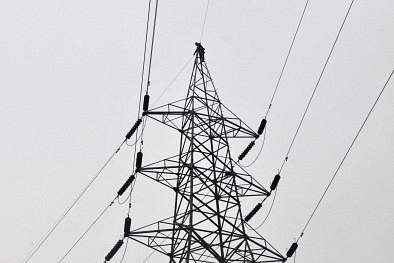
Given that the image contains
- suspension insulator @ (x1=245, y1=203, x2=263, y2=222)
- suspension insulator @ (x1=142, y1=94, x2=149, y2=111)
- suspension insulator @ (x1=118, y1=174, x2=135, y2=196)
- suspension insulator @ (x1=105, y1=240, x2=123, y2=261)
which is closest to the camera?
suspension insulator @ (x1=105, y1=240, x2=123, y2=261)

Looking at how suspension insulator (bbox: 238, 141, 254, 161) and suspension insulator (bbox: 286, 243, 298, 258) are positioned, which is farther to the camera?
suspension insulator (bbox: 238, 141, 254, 161)

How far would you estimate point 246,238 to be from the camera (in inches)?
452

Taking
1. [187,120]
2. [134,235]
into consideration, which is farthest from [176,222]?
[187,120]

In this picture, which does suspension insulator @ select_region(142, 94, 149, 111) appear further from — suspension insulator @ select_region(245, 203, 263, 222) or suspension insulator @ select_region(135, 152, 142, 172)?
suspension insulator @ select_region(245, 203, 263, 222)

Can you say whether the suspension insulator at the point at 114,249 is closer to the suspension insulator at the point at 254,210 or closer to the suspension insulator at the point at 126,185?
the suspension insulator at the point at 126,185

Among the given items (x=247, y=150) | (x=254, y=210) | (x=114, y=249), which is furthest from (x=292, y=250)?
(x=247, y=150)

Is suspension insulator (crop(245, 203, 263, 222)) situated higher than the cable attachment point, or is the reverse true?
suspension insulator (crop(245, 203, 263, 222))

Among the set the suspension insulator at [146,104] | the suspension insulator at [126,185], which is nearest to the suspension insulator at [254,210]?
the suspension insulator at [126,185]

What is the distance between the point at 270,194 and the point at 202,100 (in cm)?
381

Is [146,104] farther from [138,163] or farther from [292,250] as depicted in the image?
[292,250]

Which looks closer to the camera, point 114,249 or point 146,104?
point 114,249

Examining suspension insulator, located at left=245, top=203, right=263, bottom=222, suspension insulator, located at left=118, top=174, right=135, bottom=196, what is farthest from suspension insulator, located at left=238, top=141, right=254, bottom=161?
suspension insulator, located at left=118, top=174, right=135, bottom=196

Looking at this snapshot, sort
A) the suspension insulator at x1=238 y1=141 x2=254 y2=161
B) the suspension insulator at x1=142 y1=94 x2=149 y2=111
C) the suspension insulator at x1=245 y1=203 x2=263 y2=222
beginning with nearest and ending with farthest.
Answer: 1. the suspension insulator at x1=142 y1=94 x2=149 y2=111
2. the suspension insulator at x1=245 y1=203 x2=263 y2=222
3. the suspension insulator at x1=238 y1=141 x2=254 y2=161

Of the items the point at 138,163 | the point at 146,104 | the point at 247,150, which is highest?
the point at 247,150
